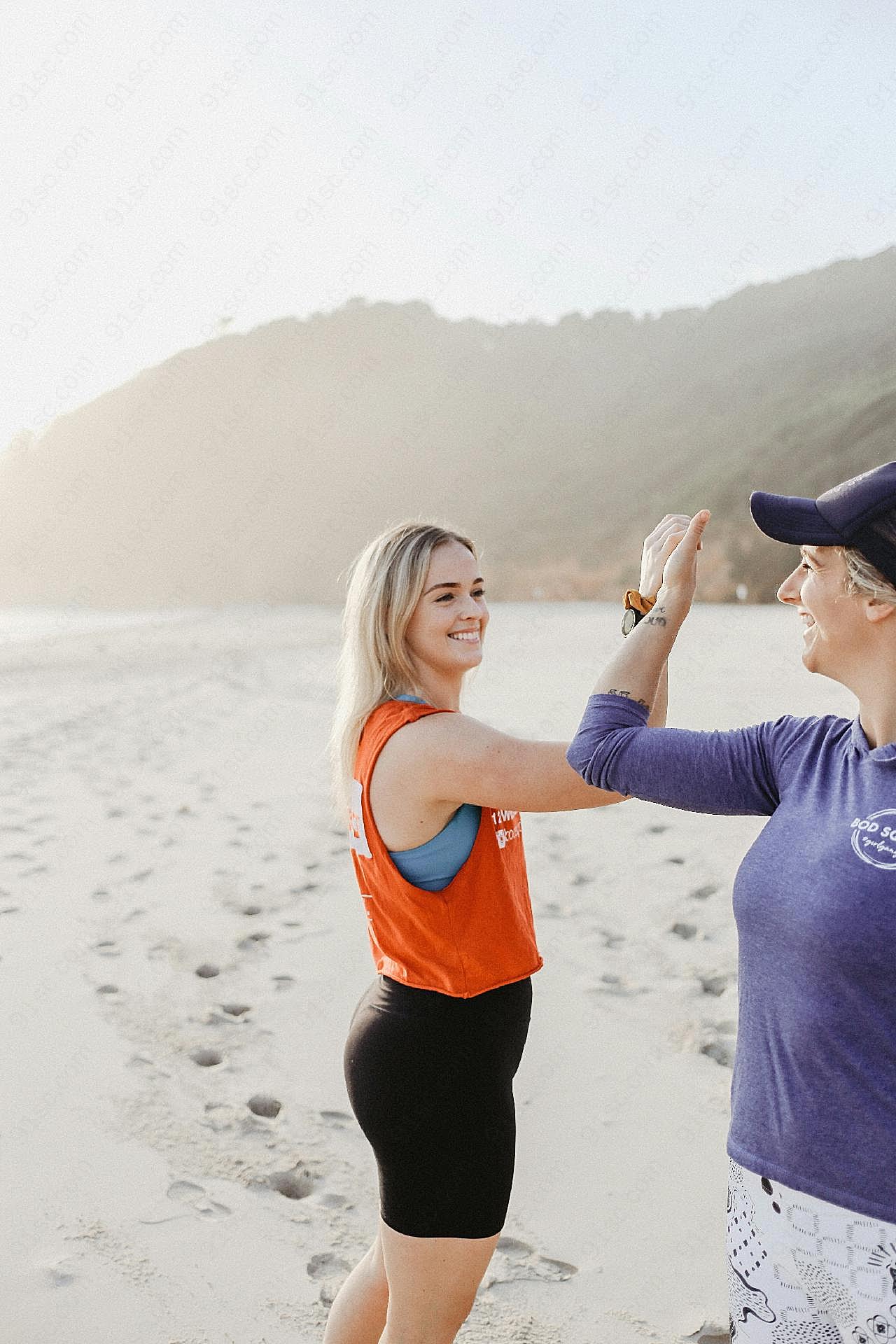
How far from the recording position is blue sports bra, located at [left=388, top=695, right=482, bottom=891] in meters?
1.90

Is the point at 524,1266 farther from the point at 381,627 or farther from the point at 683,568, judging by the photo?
the point at 683,568

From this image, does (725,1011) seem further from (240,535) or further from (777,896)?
(240,535)

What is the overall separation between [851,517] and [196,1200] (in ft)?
9.51

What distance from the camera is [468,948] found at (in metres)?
1.90

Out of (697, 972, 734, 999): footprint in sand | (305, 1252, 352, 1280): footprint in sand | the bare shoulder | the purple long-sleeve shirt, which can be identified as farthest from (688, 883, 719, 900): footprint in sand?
the purple long-sleeve shirt

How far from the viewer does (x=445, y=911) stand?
189 centimetres

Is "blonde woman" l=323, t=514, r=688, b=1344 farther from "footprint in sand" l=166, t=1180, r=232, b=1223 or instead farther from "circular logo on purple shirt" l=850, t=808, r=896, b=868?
"footprint in sand" l=166, t=1180, r=232, b=1223

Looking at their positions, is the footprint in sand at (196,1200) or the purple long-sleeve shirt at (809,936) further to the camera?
the footprint in sand at (196,1200)

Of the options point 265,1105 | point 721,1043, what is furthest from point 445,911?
point 721,1043

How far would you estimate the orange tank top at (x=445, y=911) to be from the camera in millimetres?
1895

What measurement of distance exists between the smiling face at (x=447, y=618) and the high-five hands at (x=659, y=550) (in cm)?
42

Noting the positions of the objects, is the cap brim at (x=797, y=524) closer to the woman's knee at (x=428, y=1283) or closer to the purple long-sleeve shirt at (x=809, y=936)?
the purple long-sleeve shirt at (x=809, y=936)

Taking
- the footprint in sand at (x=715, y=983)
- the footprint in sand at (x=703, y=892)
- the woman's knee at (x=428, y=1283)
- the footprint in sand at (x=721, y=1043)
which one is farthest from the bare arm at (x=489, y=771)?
the footprint in sand at (x=703, y=892)

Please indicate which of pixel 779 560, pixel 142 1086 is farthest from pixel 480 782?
pixel 779 560
